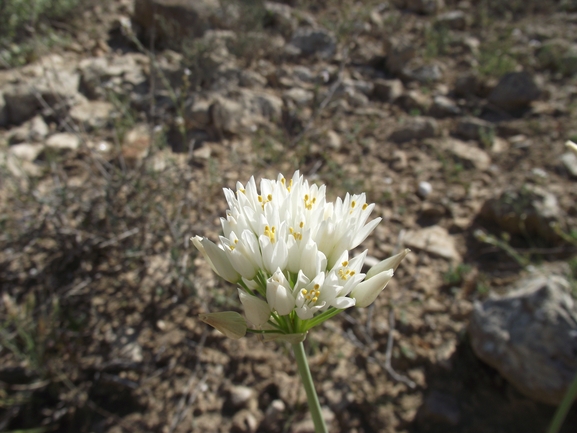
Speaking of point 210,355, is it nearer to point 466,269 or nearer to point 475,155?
point 466,269

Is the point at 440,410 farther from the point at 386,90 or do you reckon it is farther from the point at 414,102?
the point at 386,90

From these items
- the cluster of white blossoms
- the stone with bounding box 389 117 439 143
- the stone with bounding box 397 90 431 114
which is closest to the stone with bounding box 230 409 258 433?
the cluster of white blossoms

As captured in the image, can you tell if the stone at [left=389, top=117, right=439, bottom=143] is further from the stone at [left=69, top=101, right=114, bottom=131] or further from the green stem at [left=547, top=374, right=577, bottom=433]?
the green stem at [left=547, top=374, right=577, bottom=433]

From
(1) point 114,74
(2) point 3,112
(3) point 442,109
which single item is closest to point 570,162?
(3) point 442,109

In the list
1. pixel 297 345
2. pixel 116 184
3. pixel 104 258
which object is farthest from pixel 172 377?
pixel 297 345

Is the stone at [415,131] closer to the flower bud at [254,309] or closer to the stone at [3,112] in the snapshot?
the flower bud at [254,309]

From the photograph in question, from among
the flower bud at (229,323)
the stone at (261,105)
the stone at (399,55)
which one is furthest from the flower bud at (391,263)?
the stone at (399,55)

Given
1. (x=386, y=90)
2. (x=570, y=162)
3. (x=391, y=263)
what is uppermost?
(x=391, y=263)
